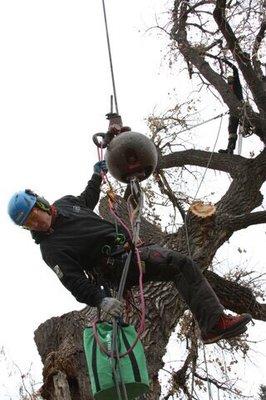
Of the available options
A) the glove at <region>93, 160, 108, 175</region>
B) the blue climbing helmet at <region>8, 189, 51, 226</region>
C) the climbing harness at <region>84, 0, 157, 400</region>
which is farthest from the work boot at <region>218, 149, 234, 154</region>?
the blue climbing helmet at <region>8, 189, 51, 226</region>

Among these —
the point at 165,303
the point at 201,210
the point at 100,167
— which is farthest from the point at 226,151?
the point at 100,167

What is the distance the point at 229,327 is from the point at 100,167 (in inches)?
59.2

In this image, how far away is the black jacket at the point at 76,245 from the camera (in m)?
3.33

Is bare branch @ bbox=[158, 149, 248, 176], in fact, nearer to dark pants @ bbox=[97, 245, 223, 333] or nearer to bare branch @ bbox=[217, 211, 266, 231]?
bare branch @ bbox=[217, 211, 266, 231]

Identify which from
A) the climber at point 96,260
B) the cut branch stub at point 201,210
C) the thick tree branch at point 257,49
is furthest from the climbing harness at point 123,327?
the thick tree branch at point 257,49

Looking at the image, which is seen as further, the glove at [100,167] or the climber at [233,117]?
the climber at [233,117]

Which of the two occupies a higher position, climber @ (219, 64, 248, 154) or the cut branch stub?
climber @ (219, 64, 248, 154)

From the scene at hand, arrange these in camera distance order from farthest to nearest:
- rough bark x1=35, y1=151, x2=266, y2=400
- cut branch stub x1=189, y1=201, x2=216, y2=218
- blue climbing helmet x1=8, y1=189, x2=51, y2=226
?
cut branch stub x1=189, y1=201, x2=216, y2=218
rough bark x1=35, y1=151, x2=266, y2=400
blue climbing helmet x1=8, y1=189, x2=51, y2=226

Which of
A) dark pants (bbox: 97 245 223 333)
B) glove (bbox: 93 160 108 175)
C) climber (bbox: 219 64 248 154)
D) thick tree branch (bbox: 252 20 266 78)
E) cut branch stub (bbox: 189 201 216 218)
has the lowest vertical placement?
dark pants (bbox: 97 245 223 333)

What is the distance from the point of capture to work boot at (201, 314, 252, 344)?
3.28 meters

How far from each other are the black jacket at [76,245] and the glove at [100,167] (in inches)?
13.8

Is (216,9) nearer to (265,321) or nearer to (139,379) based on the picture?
(265,321)

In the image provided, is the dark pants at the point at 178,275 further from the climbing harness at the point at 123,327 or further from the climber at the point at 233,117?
the climber at the point at 233,117

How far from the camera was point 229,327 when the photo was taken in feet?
10.9
